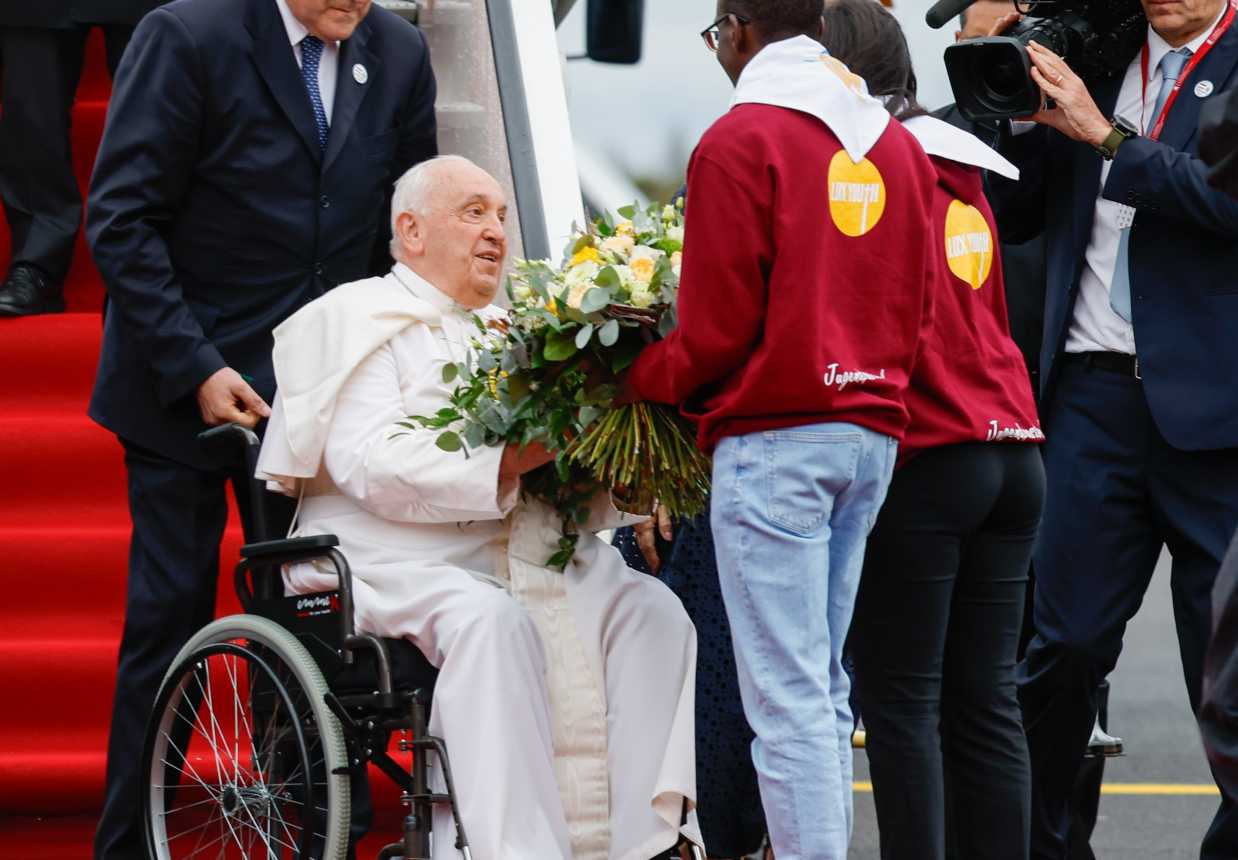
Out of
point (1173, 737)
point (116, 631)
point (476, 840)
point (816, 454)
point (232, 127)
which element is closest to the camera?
point (816, 454)

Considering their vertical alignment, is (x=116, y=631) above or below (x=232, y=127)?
below

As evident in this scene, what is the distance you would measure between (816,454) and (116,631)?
266 cm

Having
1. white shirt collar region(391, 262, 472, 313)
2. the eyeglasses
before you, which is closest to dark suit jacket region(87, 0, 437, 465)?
white shirt collar region(391, 262, 472, 313)

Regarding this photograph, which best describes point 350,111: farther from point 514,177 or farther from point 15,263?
point 15,263

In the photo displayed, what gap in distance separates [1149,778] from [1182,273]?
8.97 feet

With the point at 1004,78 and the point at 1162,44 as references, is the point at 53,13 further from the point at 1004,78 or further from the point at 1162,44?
the point at 1162,44

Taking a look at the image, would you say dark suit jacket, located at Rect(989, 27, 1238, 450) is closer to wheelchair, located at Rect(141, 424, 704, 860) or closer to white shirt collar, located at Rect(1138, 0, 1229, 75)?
white shirt collar, located at Rect(1138, 0, 1229, 75)

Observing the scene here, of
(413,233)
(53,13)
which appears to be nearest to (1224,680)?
(413,233)

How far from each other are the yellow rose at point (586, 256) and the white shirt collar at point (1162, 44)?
4.34 ft

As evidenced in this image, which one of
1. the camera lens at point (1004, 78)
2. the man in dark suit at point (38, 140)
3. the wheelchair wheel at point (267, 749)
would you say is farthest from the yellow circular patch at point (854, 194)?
the man in dark suit at point (38, 140)

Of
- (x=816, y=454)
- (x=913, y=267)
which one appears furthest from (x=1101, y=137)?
(x=816, y=454)

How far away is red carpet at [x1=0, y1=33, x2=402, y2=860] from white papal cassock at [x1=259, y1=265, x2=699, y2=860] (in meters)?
1.04

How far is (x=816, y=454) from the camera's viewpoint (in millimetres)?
3406

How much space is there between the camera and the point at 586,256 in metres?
3.80
